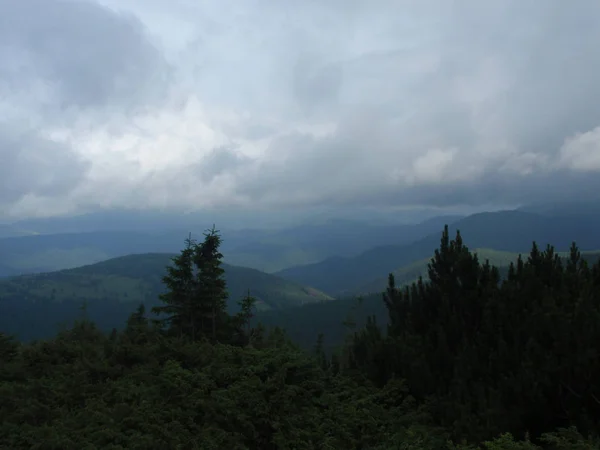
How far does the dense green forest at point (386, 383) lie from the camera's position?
12797mm

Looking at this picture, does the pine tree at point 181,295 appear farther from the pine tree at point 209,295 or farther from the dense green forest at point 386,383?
the dense green forest at point 386,383

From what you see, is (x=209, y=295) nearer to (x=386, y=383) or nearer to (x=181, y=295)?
(x=181, y=295)

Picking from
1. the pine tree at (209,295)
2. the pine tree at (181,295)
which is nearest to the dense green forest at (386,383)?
the pine tree at (181,295)

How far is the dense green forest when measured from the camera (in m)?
12.8

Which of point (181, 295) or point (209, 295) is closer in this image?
point (209, 295)

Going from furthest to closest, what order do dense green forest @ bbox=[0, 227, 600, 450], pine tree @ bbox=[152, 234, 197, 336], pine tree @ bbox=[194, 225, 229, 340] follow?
pine tree @ bbox=[152, 234, 197, 336] < pine tree @ bbox=[194, 225, 229, 340] < dense green forest @ bbox=[0, 227, 600, 450]

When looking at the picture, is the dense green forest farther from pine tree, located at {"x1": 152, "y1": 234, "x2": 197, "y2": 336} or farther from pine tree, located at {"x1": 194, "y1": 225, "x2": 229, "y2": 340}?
pine tree, located at {"x1": 194, "y1": 225, "x2": 229, "y2": 340}

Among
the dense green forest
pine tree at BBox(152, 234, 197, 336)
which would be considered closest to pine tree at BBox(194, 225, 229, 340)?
pine tree at BBox(152, 234, 197, 336)

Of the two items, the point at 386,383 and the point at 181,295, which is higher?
the point at 181,295

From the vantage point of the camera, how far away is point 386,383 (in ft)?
62.5

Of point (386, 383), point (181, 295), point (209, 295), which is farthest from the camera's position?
point (181, 295)

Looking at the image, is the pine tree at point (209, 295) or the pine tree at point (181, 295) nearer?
the pine tree at point (209, 295)

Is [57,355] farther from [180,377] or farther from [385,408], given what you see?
[385,408]

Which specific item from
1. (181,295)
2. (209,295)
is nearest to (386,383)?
(209,295)
